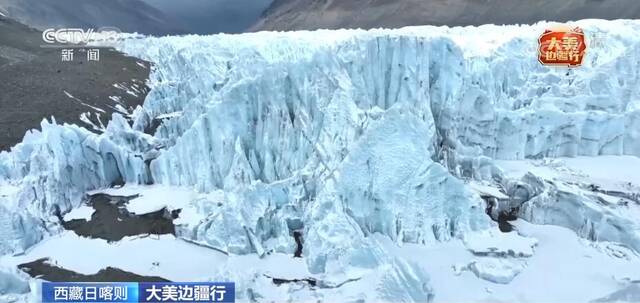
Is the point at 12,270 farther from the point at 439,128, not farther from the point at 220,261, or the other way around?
the point at 439,128

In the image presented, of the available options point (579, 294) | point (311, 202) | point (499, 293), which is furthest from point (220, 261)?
point (579, 294)

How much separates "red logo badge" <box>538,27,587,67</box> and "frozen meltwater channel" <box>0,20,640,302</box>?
48 centimetres

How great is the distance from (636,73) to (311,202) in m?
14.1

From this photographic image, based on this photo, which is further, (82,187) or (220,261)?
(82,187)

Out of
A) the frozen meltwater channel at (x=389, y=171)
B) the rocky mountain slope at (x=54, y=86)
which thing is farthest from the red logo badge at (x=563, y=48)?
the rocky mountain slope at (x=54, y=86)

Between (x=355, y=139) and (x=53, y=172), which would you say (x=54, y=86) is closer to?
(x=53, y=172)

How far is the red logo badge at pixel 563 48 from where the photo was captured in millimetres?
20281

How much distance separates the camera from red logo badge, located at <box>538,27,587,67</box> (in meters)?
20.3

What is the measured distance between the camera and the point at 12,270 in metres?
11.5
